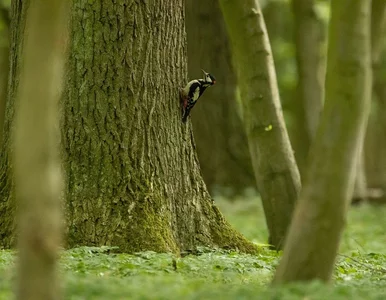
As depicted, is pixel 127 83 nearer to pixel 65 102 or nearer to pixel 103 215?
pixel 65 102

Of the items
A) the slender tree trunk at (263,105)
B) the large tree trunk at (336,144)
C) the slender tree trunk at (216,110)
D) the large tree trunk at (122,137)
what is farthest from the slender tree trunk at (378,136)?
the large tree trunk at (336,144)

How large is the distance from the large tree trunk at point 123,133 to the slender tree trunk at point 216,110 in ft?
34.5

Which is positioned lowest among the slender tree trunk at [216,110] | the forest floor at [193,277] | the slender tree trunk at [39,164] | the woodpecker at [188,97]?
the forest floor at [193,277]

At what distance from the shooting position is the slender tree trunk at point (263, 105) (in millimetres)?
10945

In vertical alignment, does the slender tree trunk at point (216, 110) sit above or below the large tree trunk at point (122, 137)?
above

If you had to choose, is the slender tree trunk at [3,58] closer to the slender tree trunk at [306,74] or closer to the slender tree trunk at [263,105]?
the slender tree trunk at [306,74]

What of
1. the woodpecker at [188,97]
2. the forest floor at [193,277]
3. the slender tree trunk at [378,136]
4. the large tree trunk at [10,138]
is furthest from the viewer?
the slender tree trunk at [378,136]

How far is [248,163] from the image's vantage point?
20.8m

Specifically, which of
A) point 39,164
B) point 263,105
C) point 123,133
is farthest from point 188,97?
point 39,164

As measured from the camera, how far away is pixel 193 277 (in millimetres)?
7391

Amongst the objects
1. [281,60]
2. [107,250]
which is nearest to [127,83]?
[107,250]

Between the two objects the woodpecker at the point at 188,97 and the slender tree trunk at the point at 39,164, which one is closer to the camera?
the slender tree trunk at the point at 39,164

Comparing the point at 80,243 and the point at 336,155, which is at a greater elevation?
the point at 336,155

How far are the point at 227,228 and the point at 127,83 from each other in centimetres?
211
